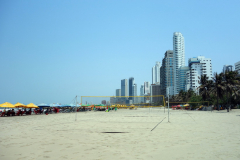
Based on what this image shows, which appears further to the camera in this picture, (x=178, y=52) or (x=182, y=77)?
(x=178, y=52)

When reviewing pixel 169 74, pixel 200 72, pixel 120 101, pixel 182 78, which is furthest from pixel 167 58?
pixel 120 101

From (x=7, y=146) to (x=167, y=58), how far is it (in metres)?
187

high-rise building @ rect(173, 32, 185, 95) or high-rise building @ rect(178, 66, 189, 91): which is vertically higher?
high-rise building @ rect(173, 32, 185, 95)

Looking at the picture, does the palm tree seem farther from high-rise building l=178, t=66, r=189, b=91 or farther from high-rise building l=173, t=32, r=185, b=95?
high-rise building l=173, t=32, r=185, b=95

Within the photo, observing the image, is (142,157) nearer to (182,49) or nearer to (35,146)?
(35,146)

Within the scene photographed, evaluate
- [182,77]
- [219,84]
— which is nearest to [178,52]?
[182,77]

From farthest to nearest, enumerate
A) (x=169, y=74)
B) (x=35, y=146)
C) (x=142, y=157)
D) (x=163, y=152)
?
(x=169, y=74) → (x=35, y=146) → (x=163, y=152) → (x=142, y=157)

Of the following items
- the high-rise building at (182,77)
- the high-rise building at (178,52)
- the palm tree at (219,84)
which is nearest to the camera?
the palm tree at (219,84)

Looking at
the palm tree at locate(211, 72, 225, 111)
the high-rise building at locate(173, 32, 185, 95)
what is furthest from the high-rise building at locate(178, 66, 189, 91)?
the palm tree at locate(211, 72, 225, 111)

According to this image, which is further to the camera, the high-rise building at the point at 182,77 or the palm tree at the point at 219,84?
the high-rise building at the point at 182,77

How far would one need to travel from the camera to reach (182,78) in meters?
166

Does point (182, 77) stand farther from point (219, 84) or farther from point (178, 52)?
point (219, 84)

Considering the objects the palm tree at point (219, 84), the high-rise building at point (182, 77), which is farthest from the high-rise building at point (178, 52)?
the palm tree at point (219, 84)

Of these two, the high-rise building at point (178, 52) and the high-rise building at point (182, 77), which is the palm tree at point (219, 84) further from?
the high-rise building at point (178, 52)
